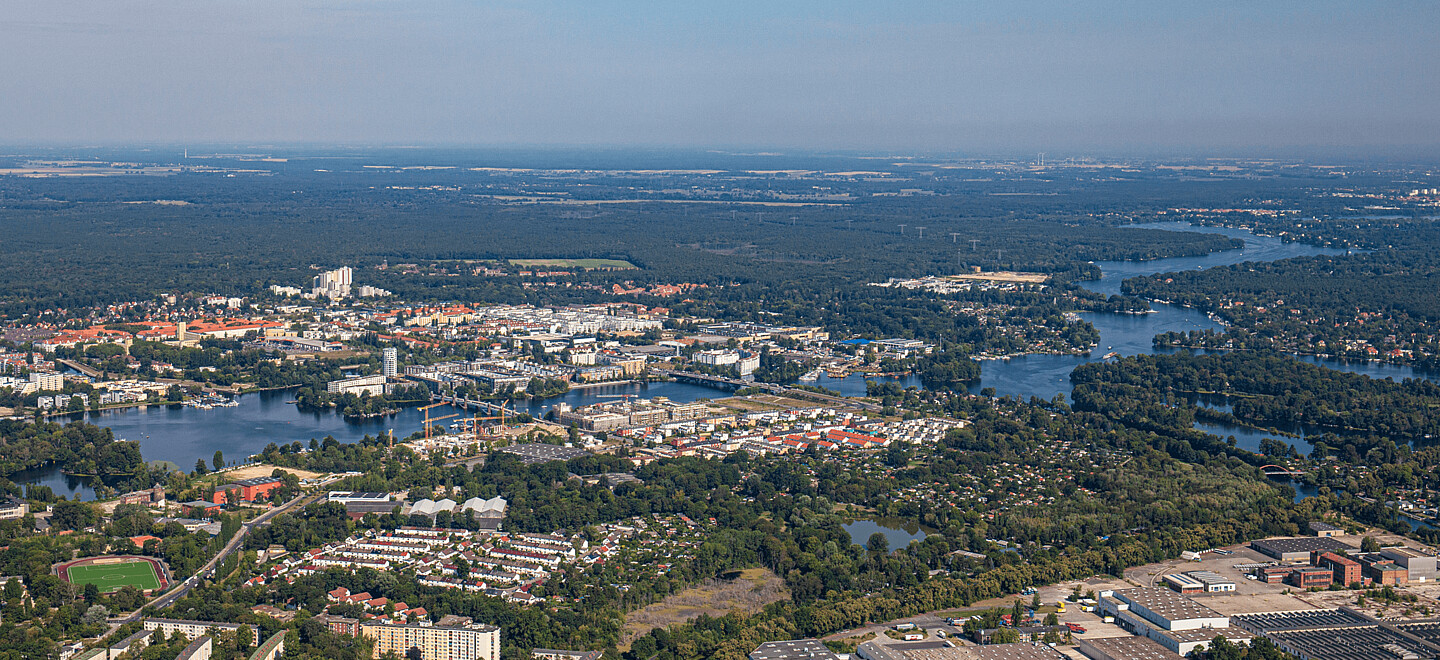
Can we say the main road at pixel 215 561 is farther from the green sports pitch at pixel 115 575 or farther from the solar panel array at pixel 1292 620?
the solar panel array at pixel 1292 620

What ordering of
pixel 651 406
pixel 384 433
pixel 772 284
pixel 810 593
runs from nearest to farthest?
pixel 810 593 → pixel 384 433 → pixel 651 406 → pixel 772 284

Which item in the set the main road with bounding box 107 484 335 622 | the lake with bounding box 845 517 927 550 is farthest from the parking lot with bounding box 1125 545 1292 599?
the main road with bounding box 107 484 335 622

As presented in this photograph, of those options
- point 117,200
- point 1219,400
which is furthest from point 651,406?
point 117,200

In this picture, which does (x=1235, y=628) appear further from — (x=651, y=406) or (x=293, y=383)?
(x=293, y=383)

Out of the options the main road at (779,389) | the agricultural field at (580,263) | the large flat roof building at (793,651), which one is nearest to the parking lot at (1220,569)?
the large flat roof building at (793,651)

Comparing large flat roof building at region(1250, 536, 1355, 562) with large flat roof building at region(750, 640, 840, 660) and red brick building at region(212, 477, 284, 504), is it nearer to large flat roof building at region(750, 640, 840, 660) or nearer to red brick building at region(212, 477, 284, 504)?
large flat roof building at region(750, 640, 840, 660)

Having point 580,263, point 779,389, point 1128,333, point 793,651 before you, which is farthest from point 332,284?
point 793,651
